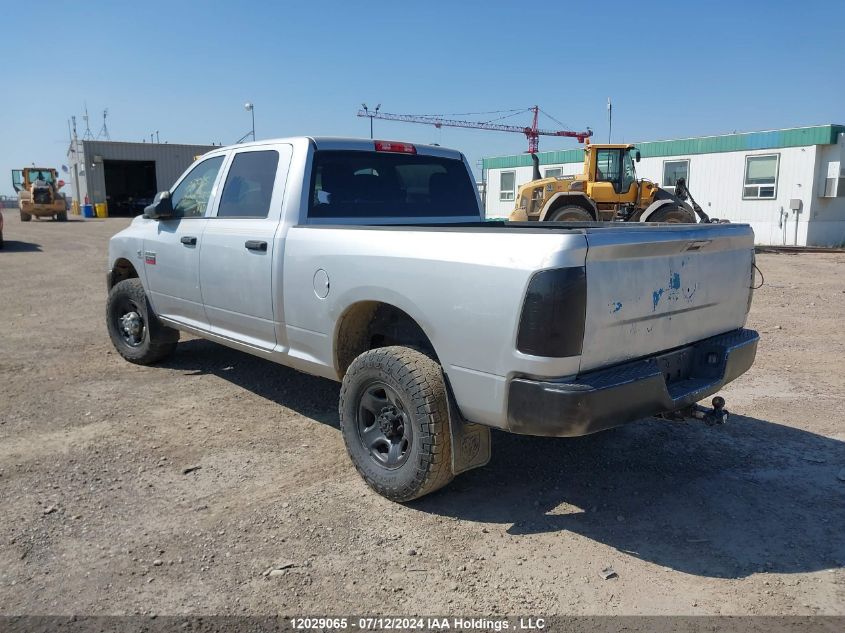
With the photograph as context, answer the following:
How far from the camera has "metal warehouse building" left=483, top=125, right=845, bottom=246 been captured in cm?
2238

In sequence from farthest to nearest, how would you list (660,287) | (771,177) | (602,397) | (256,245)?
(771,177) < (256,245) < (660,287) < (602,397)

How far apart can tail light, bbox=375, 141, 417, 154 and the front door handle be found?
117cm

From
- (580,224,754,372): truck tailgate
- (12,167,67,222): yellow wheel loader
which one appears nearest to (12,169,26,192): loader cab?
(12,167,67,222): yellow wheel loader

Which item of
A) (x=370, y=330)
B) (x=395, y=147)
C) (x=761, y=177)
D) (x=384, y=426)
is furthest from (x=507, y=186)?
(x=384, y=426)

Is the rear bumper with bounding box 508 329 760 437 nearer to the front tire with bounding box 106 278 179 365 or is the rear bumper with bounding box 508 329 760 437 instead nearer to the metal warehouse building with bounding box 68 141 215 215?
the front tire with bounding box 106 278 179 365

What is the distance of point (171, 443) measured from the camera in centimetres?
463

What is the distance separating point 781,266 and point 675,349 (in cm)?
1471

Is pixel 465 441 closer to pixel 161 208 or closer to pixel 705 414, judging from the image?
pixel 705 414

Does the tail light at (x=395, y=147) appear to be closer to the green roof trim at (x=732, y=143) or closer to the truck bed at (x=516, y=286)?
the truck bed at (x=516, y=286)

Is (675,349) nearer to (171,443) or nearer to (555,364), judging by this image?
(555,364)

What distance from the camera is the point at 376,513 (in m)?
3.65

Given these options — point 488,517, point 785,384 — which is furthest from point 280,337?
point 785,384

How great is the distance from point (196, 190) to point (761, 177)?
76.4ft

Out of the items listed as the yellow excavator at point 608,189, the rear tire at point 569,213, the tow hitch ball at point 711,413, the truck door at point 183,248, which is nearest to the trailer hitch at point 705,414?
the tow hitch ball at point 711,413
